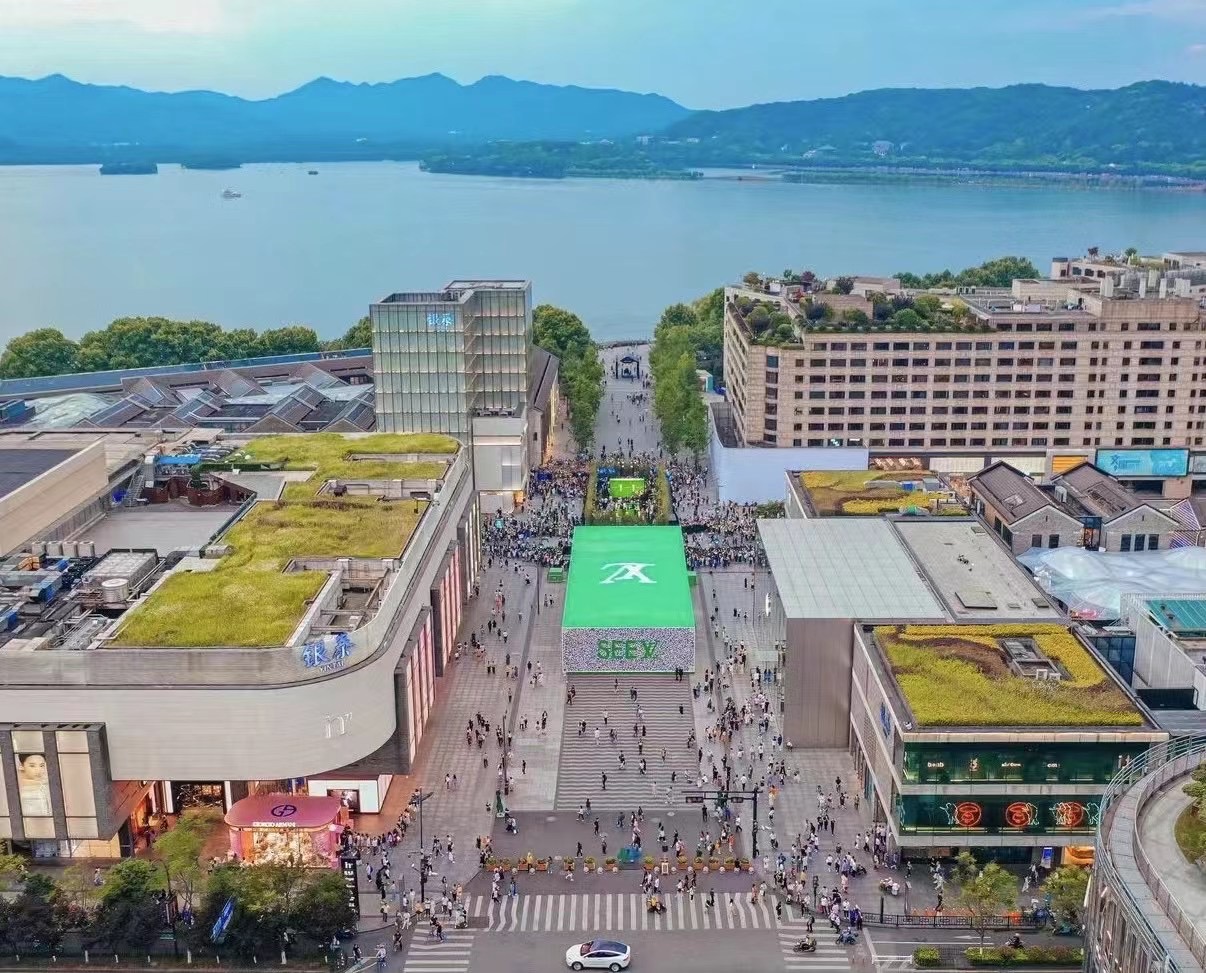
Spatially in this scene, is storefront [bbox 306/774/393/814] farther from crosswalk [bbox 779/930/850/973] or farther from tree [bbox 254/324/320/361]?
tree [bbox 254/324/320/361]

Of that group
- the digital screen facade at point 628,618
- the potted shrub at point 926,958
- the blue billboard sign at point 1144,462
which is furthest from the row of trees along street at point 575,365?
the potted shrub at point 926,958

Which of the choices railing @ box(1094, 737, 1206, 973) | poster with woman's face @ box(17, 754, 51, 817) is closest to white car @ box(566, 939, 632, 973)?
railing @ box(1094, 737, 1206, 973)

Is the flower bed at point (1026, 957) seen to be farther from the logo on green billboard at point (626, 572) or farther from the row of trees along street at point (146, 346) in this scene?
the row of trees along street at point (146, 346)

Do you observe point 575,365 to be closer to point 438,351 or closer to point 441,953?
point 438,351

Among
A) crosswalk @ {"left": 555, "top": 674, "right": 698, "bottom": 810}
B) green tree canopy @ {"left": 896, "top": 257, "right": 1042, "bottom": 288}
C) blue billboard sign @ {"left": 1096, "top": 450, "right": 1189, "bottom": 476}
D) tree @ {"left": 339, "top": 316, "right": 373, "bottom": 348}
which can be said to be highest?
green tree canopy @ {"left": 896, "top": 257, "right": 1042, "bottom": 288}

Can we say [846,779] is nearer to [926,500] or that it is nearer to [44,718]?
[926,500]

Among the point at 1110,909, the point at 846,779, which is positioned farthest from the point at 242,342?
the point at 1110,909
